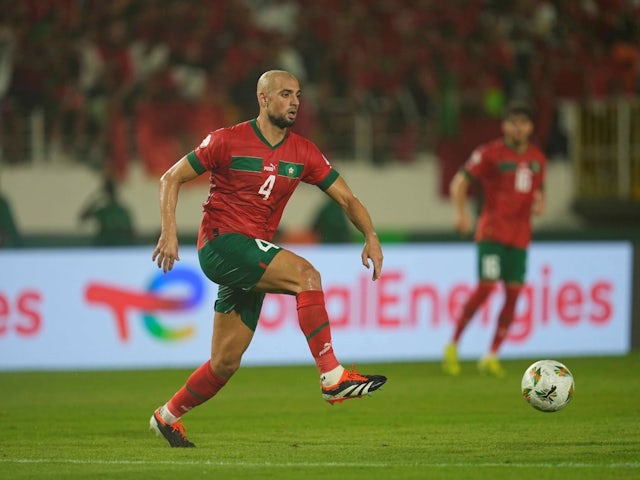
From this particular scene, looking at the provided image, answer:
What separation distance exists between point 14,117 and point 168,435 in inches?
386

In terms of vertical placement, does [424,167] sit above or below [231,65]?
below

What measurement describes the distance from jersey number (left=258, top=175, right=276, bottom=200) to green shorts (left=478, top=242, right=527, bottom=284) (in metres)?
4.81

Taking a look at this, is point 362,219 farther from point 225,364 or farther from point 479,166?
point 479,166

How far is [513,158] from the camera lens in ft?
37.8

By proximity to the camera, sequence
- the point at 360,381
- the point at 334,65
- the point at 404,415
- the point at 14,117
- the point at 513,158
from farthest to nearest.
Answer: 1. the point at 334,65
2. the point at 14,117
3. the point at 513,158
4. the point at 404,415
5. the point at 360,381

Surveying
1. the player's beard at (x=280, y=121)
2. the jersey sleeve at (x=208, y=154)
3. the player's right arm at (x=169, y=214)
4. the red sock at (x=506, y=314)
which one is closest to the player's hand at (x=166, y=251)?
the player's right arm at (x=169, y=214)

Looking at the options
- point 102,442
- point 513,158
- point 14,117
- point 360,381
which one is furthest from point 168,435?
point 14,117

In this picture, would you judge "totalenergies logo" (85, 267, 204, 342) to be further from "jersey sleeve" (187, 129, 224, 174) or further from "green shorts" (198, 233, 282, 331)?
"jersey sleeve" (187, 129, 224, 174)

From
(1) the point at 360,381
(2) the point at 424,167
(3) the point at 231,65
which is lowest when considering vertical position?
(1) the point at 360,381

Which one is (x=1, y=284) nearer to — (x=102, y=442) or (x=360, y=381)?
(x=102, y=442)

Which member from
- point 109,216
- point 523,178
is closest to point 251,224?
point 523,178

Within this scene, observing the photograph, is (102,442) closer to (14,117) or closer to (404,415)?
(404,415)

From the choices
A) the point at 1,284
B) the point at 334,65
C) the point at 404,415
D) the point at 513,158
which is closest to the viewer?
the point at 404,415

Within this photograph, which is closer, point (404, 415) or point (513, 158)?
point (404, 415)
